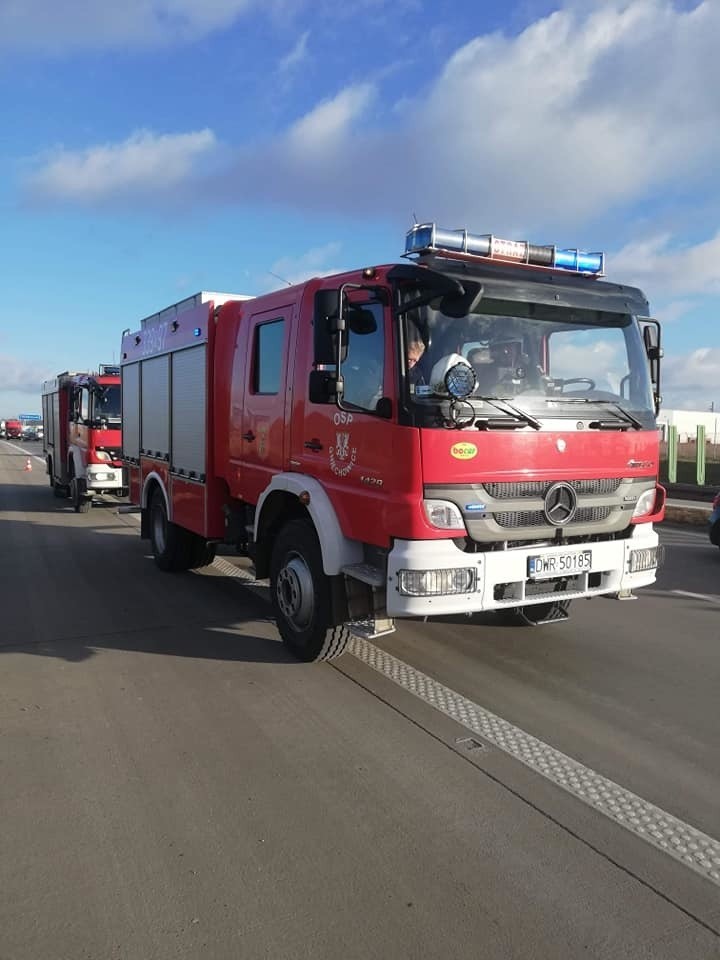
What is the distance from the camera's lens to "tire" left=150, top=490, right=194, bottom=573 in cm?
829

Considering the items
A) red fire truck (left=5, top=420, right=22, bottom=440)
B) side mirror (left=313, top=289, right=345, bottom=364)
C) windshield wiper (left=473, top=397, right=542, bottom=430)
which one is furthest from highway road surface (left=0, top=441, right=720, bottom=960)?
red fire truck (left=5, top=420, right=22, bottom=440)

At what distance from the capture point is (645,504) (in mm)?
5211

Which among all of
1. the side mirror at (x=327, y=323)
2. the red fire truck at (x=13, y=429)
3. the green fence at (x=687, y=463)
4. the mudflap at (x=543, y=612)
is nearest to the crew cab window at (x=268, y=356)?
the side mirror at (x=327, y=323)

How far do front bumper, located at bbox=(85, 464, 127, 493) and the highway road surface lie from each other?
844 cm

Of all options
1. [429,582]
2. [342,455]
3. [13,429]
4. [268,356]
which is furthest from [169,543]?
[13,429]

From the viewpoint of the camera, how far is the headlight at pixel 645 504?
5.15 m

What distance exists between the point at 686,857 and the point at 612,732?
1183mm

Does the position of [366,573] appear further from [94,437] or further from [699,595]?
[94,437]

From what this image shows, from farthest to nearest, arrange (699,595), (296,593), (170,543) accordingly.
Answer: (170,543) → (699,595) → (296,593)

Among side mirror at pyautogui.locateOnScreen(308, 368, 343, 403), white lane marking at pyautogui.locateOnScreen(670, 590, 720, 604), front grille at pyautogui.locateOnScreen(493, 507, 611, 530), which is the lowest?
white lane marking at pyautogui.locateOnScreen(670, 590, 720, 604)

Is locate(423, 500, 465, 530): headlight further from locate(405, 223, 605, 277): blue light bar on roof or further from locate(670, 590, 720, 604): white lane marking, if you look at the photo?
locate(670, 590, 720, 604): white lane marking

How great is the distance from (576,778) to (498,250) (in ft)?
11.0

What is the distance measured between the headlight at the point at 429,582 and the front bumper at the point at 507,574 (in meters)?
0.01

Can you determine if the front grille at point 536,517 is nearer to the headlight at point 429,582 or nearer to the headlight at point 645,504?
the headlight at point 645,504
